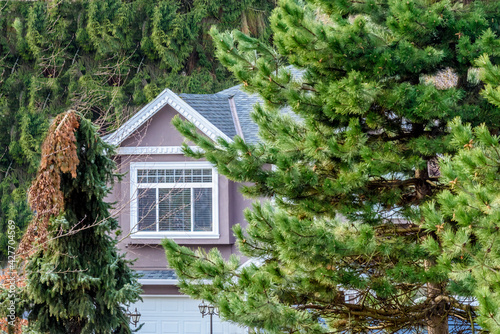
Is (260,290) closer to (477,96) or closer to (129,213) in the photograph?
(477,96)

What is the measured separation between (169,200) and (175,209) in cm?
25

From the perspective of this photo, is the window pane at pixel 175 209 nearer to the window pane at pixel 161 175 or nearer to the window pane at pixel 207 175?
the window pane at pixel 161 175

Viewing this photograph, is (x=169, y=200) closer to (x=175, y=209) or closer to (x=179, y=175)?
(x=175, y=209)

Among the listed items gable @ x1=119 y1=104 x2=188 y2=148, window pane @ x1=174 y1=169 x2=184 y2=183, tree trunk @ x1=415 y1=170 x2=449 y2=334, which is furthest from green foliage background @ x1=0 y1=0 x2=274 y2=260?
tree trunk @ x1=415 y1=170 x2=449 y2=334

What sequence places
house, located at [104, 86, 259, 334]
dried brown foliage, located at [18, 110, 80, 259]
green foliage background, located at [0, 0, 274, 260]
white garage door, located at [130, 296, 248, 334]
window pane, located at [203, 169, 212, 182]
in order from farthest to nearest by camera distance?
green foliage background, located at [0, 0, 274, 260] → white garage door, located at [130, 296, 248, 334] → window pane, located at [203, 169, 212, 182] → house, located at [104, 86, 259, 334] → dried brown foliage, located at [18, 110, 80, 259]

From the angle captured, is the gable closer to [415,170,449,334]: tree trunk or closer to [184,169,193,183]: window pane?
[184,169,193,183]: window pane

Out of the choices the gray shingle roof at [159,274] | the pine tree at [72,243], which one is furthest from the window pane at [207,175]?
the pine tree at [72,243]

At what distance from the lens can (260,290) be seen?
5816mm

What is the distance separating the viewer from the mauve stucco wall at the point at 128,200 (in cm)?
1415

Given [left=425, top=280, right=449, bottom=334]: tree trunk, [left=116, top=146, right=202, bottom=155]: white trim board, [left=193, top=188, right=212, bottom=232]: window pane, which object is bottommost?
[left=425, top=280, right=449, bottom=334]: tree trunk

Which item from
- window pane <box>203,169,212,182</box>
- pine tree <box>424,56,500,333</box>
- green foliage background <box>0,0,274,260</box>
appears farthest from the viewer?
green foliage background <box>0,0,274,260</box>

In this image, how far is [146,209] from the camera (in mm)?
14547

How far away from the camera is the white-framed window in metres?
14.3

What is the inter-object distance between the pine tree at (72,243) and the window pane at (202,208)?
4.78 meters
